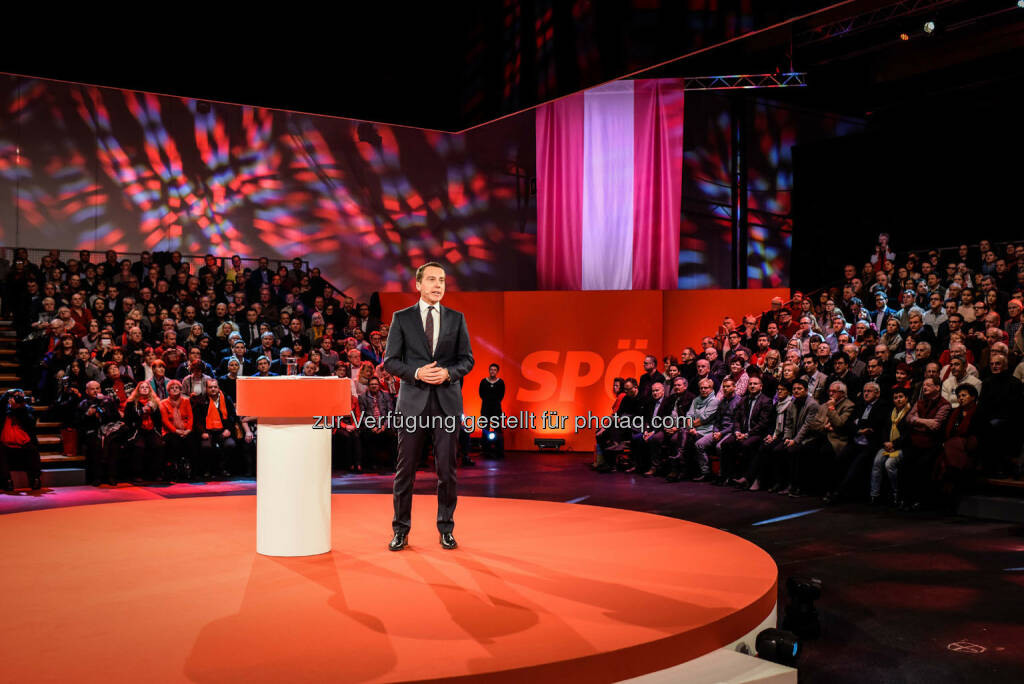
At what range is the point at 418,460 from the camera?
418 centimetres

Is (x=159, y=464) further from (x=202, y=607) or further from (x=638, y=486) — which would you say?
(x=202, y=607)

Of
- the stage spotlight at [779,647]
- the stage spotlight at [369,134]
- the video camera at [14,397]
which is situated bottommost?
the stage spotlight at [779,647]

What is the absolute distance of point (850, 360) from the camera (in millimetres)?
8781

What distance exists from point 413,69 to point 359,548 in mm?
3852

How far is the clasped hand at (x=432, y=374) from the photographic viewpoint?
4.06 m

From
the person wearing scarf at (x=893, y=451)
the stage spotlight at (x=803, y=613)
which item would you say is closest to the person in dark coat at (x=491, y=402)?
the person wearing scarf at (x=893, y=451)

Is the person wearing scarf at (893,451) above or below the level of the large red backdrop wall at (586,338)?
below

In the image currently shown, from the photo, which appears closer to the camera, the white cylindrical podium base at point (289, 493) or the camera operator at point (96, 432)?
the white cylindrical podium base at point (289, 493)

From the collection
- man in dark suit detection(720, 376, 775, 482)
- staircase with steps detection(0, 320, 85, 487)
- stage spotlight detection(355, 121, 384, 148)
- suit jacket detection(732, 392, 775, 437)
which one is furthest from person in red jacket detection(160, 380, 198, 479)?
stage spotlight detection(355, 121, 384, 148)

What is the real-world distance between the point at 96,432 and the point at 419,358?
5.49m

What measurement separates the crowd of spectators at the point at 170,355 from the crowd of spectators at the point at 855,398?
326 centimetres

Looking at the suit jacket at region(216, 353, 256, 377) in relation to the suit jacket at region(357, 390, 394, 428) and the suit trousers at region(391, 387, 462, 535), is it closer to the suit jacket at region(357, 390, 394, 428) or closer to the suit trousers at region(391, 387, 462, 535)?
the suit jacket at region(357, 390, 394, 428)

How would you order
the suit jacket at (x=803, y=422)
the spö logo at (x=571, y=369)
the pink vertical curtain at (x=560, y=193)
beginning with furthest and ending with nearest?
the pink vertical curtain at (x=560, y=193), the spö logo at (x=571, y=369), the suit jacket at (x=803, y=422)

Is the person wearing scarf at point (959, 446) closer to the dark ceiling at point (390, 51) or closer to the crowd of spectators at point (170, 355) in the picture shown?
the dark ceiling at point (390, 51)
